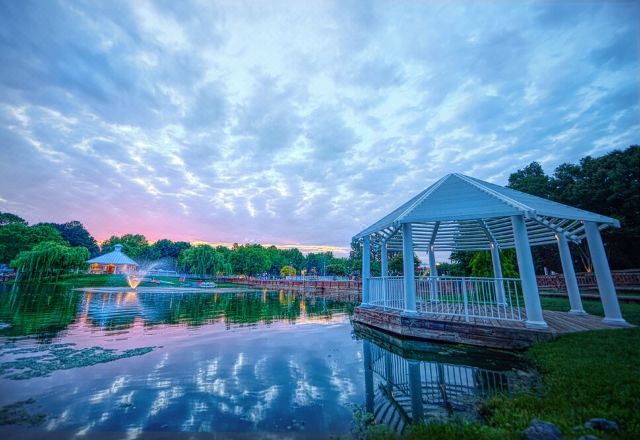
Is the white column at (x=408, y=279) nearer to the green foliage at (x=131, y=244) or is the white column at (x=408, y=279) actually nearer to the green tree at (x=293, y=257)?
the green tree at (x=293, y=257)

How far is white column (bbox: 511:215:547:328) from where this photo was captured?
276 inches

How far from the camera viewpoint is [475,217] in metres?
7.64

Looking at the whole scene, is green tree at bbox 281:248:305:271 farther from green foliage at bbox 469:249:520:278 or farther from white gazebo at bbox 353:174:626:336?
white gazebo at bbox 353:174:626:336

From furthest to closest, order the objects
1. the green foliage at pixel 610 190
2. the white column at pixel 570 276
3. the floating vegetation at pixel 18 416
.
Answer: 1. the green foliage at pixel 610 190
2. the white column at pixel 570 276
3. the floating vegetation at pixel 18 416

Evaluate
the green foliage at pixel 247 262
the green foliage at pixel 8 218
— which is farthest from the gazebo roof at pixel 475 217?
the green foliage at pixel 8 218

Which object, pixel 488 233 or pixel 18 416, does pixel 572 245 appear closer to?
pixel 488 233

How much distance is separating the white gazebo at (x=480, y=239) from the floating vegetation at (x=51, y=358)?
7.96 meters

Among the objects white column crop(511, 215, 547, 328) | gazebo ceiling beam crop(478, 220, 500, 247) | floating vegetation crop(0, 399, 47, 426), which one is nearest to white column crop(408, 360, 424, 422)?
white column crop(511, 215, 547, 328)

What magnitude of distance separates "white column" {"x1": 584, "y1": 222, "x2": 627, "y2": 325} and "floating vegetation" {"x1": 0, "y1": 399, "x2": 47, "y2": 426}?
12.6 metres

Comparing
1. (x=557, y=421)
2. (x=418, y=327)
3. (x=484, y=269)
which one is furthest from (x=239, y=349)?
(x=484, y=269)

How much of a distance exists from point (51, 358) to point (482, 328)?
1052 cm

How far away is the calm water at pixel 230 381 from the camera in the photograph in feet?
11.8

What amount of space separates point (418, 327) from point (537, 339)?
2821 mm

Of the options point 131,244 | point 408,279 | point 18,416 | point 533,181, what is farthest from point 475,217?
point 131,244
